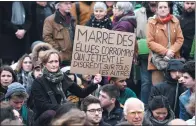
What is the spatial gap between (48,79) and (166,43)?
317cm

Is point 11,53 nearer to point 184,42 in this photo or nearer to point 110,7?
point 110,7

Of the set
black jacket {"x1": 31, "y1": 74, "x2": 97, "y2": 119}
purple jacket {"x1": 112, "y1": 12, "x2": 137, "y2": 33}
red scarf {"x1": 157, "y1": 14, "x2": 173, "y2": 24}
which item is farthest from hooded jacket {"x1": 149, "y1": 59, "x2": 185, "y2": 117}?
purple jacket {"x1": 112, "y1": 12, "x2": 137, "y2": 33}

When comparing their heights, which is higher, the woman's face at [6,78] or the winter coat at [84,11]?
the winter coat at [84,11]

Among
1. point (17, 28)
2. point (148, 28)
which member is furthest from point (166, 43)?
point (17, 28)

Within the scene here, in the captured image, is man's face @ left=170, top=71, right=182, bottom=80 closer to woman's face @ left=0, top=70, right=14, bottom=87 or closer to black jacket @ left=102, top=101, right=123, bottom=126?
black jacket @ left=102, top=101, right=123, bottom=126

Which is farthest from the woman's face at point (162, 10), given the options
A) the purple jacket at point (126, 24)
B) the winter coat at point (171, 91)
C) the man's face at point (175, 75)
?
the winter coat at point (171, 91)

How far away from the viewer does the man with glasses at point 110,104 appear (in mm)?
12914

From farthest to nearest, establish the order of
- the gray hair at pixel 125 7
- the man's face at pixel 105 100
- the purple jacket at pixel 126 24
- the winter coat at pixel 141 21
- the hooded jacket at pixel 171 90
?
the winter coat at pixel 141 21
the gray hair at pixel 125 7
the purple jacket at pixel 126 24
the hooded jacket at pixel 171 90
the man's face at pixel 105 100

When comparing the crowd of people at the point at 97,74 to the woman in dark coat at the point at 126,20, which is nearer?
the crowd of people at the point at 97,74

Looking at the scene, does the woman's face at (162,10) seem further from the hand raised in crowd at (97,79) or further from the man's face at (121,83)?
the hand raised in crowd at (97,79)

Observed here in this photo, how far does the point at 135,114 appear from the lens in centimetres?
1169

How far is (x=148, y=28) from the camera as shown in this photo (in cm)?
1505

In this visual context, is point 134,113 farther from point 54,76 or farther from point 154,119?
point 54,76

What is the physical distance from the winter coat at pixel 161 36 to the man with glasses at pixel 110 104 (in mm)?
1889
